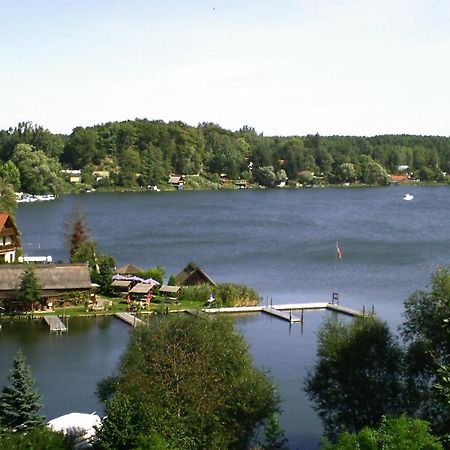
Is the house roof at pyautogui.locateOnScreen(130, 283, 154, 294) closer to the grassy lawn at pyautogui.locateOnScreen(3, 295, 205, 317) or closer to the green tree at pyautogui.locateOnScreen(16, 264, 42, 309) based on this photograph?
the grassy lawn at pyautogui.locateOnScreen(3, 295, 205, 317)

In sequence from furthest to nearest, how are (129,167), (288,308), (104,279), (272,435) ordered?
1. (129,167)
2. (104,279)
3. (288,308)
4. (272,435)

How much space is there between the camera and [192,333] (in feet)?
46.9

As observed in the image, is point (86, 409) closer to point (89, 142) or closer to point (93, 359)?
point (93, 359)

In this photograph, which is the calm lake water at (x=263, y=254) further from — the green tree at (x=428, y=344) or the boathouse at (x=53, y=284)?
the green tree at (x=428, y=344)

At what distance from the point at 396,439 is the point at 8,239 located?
82.3ft

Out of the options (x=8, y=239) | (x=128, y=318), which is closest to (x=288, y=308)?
(x=128, y=318)

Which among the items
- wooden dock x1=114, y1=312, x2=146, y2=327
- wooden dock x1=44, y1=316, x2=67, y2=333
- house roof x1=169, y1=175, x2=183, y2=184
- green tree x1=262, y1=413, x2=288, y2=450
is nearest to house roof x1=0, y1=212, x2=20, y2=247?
wooden dock x1=44, y1=316, x2=67, y2=333

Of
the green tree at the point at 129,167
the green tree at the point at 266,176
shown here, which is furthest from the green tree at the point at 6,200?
the green tree at the point at 266,176

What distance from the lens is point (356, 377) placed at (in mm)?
14547

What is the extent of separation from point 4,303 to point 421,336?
15.7m

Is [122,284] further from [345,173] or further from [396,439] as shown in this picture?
[345,173]

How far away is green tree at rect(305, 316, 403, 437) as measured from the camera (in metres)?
14.3

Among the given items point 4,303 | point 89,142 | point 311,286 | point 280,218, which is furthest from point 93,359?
point 89,142

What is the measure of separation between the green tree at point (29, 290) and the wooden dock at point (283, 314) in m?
7.65
